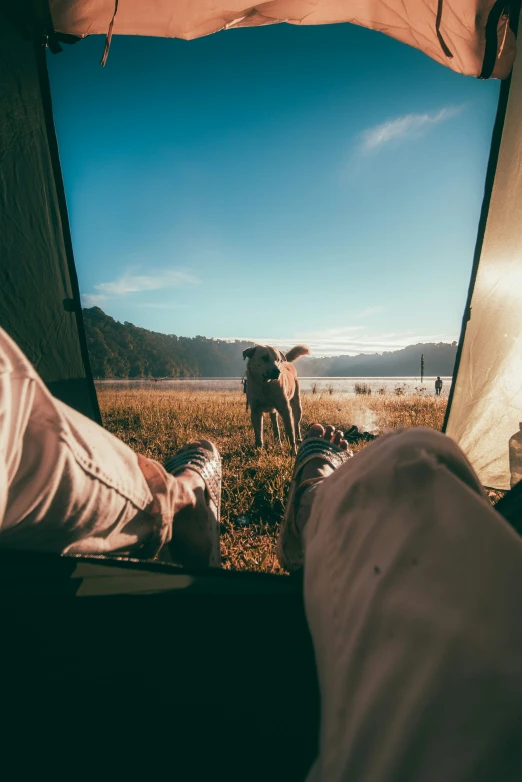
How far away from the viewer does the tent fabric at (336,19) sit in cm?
191

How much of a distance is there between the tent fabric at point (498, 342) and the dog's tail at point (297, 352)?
2455mm

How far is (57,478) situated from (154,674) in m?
0.38

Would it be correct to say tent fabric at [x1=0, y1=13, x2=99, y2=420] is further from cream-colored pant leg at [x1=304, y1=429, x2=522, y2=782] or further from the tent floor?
cream-colored pant leg at [x1=304, y1=429, x2=522, y2=782]

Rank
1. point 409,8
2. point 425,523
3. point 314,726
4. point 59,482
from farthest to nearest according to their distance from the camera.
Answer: point 409,8 < point 59,482 < point 314,726 < point 425,523

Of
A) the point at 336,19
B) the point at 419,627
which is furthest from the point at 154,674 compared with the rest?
the point at 336,19

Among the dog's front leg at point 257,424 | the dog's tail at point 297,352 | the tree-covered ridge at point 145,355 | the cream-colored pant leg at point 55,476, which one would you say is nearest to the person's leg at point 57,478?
the cream-colored pant leg at point 55,476

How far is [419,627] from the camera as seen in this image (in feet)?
1.21

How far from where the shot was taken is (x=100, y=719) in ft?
1.90

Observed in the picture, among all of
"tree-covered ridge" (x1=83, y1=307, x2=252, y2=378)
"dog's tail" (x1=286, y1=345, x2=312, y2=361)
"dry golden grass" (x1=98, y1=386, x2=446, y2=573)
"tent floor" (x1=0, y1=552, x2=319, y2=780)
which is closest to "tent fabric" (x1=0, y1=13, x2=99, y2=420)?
"dry golden grass" (x1=98, y1=386, x2=446, y2=573)

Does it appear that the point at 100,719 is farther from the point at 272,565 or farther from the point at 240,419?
the point at 240,419

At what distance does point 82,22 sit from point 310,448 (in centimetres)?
272

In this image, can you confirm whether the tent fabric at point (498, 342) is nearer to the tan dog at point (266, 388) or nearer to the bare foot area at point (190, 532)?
the tan dog at point (266, 388)

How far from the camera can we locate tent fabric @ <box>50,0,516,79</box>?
75.3 inches

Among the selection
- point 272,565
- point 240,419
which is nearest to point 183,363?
point 240,419
